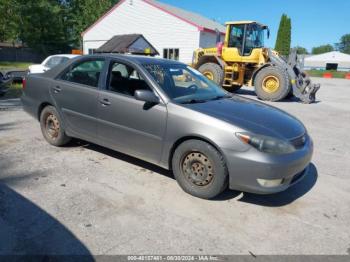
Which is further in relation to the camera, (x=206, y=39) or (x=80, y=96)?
(x=206, y=39)

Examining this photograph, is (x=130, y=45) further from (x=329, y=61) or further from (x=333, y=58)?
(x=333, y=58)

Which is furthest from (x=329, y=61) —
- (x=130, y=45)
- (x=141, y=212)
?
(x=141, y=212)

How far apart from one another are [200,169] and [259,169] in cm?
69

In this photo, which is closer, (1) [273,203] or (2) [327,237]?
(2) [327,237]

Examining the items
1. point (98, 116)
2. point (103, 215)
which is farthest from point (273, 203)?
point (98, 116)

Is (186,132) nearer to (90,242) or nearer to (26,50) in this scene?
(90,242)

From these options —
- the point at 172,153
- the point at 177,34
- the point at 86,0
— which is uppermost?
the point at 86,0

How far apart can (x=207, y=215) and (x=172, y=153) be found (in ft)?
2.94

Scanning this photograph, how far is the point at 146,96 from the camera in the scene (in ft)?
12.6

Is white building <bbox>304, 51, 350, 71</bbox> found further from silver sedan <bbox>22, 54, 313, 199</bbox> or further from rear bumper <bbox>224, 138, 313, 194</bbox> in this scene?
rear bumper <bbox>224, 138, 313, 194</bbox>

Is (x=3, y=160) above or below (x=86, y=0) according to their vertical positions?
below

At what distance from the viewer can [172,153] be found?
3896 mm

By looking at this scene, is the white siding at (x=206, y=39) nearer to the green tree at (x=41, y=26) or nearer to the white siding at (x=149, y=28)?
the white siding at (x=149, y=28)

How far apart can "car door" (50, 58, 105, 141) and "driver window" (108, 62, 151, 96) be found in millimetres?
210
